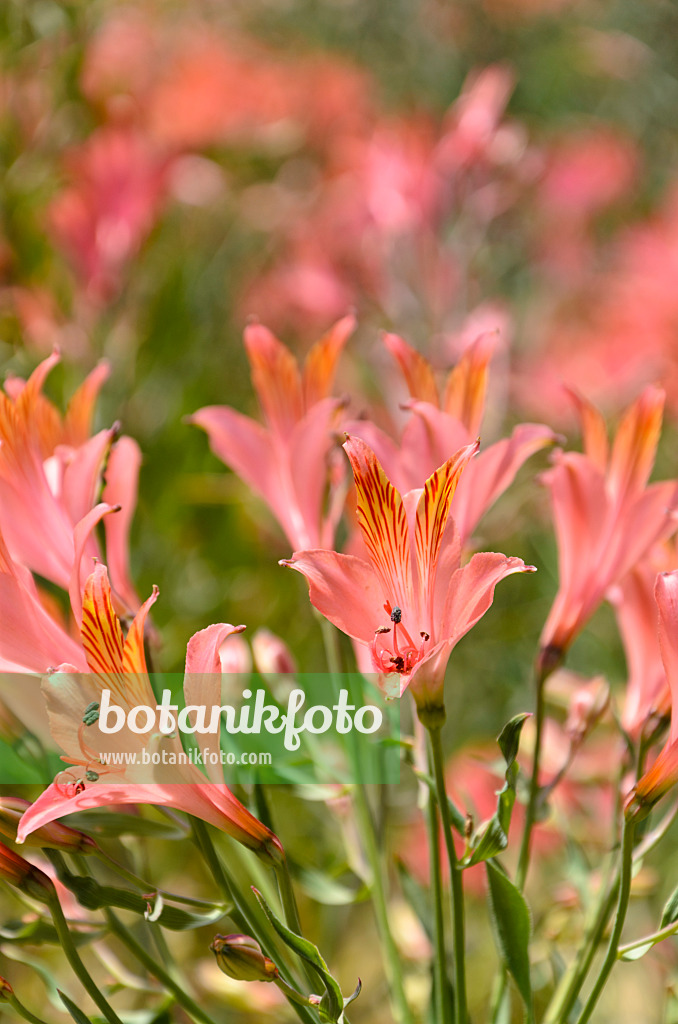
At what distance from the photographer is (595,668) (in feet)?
3.54

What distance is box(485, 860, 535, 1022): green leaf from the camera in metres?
0.31

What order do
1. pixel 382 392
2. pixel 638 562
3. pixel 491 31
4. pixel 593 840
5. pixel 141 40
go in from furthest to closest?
pixel 491 31 → pixel 141 40 → pixel 382 392 → pixel 593 840 → pixel 638 562

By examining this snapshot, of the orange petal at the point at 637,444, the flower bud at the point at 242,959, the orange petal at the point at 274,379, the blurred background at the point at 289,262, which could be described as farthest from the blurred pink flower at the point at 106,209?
the flower bud at the point at 242,959

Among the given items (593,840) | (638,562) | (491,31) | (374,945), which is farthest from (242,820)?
(491,31)

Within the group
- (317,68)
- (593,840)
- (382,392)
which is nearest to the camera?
(593,840)

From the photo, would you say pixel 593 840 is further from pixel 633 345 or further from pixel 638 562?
pixel 633 345

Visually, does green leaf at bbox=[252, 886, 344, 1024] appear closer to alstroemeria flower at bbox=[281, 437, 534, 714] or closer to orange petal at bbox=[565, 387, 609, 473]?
alstroemeria flower at bbox=[281, 437, 534, 714]

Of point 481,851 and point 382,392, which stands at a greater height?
point 382,392

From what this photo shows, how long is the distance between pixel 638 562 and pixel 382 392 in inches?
27.3

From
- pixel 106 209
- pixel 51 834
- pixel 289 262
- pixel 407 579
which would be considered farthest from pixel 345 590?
pixel 289 262

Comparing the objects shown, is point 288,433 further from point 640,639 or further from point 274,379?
point 640,639

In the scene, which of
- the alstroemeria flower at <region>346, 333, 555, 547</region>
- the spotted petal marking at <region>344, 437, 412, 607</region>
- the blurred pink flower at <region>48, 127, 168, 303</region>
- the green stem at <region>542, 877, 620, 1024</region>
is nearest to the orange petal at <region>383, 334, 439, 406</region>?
the alstroemeria flower at <region>346, 333, 555, 547</region>

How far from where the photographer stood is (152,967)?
1.07 feet

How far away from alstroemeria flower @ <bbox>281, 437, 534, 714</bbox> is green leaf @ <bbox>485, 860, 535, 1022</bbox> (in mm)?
62
